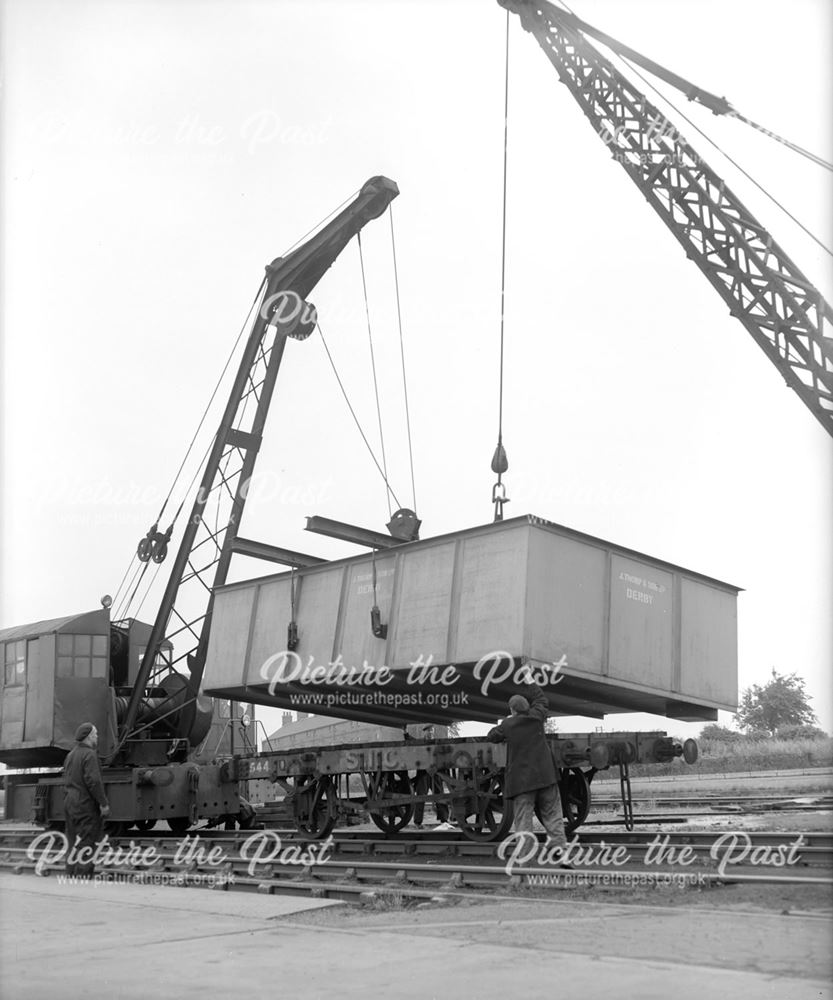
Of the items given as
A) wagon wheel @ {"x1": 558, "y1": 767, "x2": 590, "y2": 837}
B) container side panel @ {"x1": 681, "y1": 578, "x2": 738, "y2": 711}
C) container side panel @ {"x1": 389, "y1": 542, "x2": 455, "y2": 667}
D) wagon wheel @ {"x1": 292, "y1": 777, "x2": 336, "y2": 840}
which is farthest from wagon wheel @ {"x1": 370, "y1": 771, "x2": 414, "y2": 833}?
container side panel @ {"x1": 681, "y1": 578, "x2": 738, "y2": 711}

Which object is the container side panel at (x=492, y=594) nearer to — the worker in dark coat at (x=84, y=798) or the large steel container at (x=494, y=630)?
the large steel container at (x=494, y=630)

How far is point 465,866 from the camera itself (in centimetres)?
970

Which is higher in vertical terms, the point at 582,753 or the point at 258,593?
the point at 258,593

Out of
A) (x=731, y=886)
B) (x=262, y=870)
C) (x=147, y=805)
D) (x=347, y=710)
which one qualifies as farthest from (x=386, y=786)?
(x=731, y=886)

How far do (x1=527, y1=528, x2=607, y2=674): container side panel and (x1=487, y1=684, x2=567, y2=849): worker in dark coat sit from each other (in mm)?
639

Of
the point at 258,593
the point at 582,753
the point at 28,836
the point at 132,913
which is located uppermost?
the point at 258,593

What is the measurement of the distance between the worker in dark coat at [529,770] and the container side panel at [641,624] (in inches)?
57.4

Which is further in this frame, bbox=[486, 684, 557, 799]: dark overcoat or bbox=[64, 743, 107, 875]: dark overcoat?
bbox=[64, 743, 107, 875]: dark overcoat

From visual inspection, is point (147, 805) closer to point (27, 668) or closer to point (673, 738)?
point (27, 668)

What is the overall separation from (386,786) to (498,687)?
2074 millimetres

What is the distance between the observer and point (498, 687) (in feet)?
38.9

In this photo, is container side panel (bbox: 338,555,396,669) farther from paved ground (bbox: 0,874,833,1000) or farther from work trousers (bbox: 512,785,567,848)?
paved ground (bbox: 0,874,833,1000)

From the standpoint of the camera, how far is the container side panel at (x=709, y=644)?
1223 centimetres

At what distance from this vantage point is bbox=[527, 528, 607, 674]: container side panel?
35.1 ft
